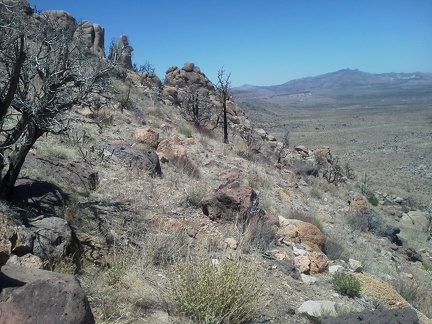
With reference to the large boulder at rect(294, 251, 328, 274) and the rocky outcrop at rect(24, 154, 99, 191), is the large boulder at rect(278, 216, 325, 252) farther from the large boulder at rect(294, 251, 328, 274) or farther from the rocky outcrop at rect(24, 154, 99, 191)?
the rocky outcrop at rect(24, 154, 99, 191)

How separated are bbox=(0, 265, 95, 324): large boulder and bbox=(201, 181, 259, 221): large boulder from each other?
4935mm

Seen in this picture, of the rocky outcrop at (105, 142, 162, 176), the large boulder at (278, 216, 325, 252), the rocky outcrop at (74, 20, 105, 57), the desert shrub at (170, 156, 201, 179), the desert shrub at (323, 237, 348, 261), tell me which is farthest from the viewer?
the rocky outcrop at (74, 20, 105, 57)

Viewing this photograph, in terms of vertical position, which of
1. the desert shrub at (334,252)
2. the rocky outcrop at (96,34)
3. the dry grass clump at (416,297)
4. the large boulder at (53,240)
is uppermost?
the rocky outcrop at (96,34)

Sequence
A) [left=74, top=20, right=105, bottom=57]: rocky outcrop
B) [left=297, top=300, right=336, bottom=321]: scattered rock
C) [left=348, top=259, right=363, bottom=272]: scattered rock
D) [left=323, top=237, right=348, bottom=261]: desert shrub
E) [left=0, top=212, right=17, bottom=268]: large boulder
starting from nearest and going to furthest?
[left=0, top=212, right=17, bottom=268]: large boulder → [left=297, top=300, right=336, bottom=321]: scattered rock → [left=348, top=259, right=363, bottom=272]: scattered rock → [left=323, top=237, right=348, bottom=261]: desert shrub → [left=74, top=20, right=105, bottom=57]: rocky outcrop

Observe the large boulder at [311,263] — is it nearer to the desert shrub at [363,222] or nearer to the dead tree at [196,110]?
the desert shrub at [363,222]

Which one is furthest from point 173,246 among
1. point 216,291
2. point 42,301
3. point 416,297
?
point 416,297

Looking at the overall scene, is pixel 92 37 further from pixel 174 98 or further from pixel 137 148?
pixel 137 148

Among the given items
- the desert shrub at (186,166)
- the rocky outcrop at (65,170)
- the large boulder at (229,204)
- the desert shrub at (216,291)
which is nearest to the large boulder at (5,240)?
the desert shrub at (216,291)

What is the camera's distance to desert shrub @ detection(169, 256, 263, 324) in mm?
3884

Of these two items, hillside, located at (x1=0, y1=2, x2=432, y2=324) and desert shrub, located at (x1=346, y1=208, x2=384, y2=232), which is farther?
desert shrub, located at (x1=346, y1=208, x2=384, y2=232)

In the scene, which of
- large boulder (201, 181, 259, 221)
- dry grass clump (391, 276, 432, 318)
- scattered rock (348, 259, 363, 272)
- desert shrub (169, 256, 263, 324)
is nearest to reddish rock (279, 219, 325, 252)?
scattered rock (348, 259, 363, 272)

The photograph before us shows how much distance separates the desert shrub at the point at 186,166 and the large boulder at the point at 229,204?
2905mm

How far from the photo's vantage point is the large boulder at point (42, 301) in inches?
110

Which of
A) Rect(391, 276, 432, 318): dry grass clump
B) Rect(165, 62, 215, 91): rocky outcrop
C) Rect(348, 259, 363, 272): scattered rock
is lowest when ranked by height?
Rect(391, 276, 432, 318): dry grass clump
